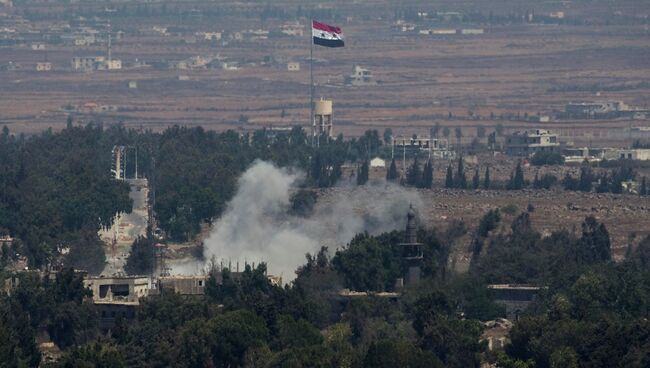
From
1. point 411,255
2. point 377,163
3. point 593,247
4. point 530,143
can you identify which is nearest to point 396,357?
point 411,255

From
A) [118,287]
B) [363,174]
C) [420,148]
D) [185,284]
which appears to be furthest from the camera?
[420,148]

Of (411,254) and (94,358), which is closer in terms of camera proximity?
(94,358)

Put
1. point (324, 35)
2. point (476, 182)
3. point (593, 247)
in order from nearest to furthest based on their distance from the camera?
point (593, 247)
point (476, 182)
point (324, 35)

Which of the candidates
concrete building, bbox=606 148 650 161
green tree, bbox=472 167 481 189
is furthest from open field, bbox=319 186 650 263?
concrete building, bbox=606 148 650 161

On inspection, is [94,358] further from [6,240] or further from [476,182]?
[476,182]

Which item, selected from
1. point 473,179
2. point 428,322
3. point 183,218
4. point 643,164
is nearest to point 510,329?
point 428,322

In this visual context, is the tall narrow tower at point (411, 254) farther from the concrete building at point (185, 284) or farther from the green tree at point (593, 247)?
the concrete building at point (185, 284)

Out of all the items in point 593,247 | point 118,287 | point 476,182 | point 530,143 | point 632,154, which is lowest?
point 530,143
